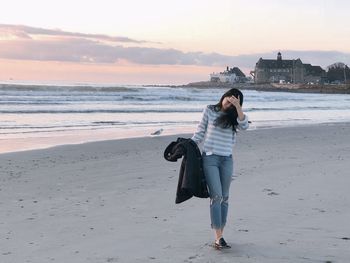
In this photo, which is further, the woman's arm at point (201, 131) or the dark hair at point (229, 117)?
the woman's arm at point (201, 131)

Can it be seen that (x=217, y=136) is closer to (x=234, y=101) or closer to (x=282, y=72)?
(x=234, y=101)

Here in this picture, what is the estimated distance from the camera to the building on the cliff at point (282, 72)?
16012 cm

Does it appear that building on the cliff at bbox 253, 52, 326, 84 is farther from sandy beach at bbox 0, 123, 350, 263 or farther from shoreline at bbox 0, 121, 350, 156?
sandy beach at bbox 0, 123, 350, 263

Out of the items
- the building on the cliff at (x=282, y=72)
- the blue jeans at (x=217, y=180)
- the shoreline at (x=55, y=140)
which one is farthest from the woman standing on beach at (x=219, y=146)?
the building on the cliff at (x=282, y=72)

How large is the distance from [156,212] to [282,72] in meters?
158

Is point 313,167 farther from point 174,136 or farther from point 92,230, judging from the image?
point 174,136

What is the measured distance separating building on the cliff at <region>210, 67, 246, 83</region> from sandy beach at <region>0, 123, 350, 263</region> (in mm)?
158991

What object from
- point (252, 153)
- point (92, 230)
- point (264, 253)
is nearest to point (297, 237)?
point (264, 253)

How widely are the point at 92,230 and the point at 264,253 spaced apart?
77.2 inches

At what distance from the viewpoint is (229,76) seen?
174 m

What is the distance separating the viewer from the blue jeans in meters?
5.82

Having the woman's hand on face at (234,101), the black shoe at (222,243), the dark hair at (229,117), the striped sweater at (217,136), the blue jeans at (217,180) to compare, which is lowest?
the black shoe at (222,243)

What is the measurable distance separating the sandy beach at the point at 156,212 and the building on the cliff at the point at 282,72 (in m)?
150

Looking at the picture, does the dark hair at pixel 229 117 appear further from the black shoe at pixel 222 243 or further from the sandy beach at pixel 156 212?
the sandy beach at pixel 156 212
